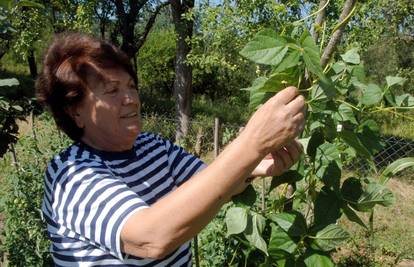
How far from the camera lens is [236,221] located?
1317 millimetres

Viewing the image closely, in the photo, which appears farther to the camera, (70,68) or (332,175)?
(70,68)

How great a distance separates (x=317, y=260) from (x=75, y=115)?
79 centimetres

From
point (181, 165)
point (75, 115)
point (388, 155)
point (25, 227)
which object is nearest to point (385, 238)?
point (388, 155)

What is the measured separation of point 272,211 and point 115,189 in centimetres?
49

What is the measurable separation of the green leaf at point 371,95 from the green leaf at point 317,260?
394 mm

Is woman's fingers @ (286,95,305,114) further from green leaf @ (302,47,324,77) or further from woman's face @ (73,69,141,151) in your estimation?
woman's face @ (73,69,141,151)

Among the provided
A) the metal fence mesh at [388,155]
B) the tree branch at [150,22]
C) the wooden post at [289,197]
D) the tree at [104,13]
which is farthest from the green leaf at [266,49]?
the tree at [104,13]

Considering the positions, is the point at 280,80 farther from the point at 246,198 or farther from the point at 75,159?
the point at 75,159

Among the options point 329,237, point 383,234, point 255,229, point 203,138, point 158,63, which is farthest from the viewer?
point 158,63

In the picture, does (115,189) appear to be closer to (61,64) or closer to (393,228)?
(61,64)

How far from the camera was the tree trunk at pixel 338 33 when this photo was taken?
3.69 feet

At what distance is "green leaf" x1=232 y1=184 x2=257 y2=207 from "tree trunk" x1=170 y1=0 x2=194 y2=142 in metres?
7.44

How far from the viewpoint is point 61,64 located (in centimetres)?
150

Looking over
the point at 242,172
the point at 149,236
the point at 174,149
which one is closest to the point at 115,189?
the point at 149,236
